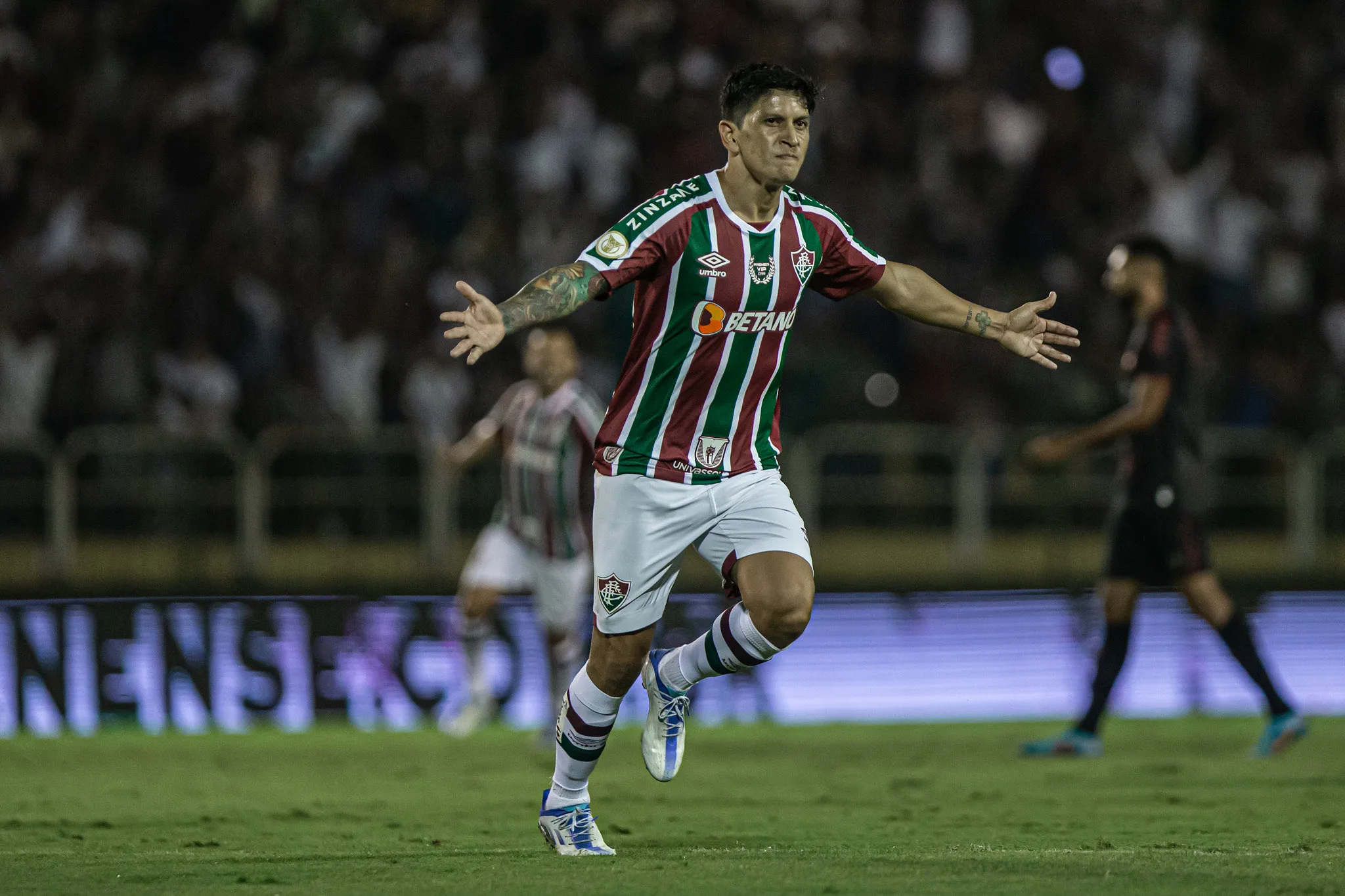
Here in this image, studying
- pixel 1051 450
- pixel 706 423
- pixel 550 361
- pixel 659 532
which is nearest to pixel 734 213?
pixel 706 423

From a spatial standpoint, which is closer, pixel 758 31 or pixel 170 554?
pixel 170 554

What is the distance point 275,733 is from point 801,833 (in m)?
5.52

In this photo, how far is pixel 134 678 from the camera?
12.3 metres

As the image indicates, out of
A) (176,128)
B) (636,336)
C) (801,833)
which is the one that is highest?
(176,128)

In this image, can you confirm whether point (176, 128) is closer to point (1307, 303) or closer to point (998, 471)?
point (998, 471)

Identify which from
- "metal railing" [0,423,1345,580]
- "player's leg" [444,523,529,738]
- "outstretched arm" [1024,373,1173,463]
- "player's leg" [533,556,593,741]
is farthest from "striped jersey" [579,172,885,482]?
"metal railing" [0,423,1345,580]

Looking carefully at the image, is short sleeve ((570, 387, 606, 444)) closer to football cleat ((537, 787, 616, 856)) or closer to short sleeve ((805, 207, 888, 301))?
short sleeve ((805, 207, 888, 301))

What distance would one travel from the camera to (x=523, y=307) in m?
6.03

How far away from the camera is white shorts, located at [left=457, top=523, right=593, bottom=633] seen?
11570 millimetres

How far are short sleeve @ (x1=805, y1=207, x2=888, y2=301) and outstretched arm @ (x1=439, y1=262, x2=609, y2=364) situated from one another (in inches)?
36.6

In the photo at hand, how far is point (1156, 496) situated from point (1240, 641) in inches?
34.8

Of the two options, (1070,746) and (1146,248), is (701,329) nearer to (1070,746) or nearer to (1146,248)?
(1146,248)

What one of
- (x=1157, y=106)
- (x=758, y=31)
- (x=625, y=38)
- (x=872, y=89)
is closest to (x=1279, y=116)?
(x=1157, y=106)

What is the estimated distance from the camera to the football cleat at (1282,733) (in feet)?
33.1
